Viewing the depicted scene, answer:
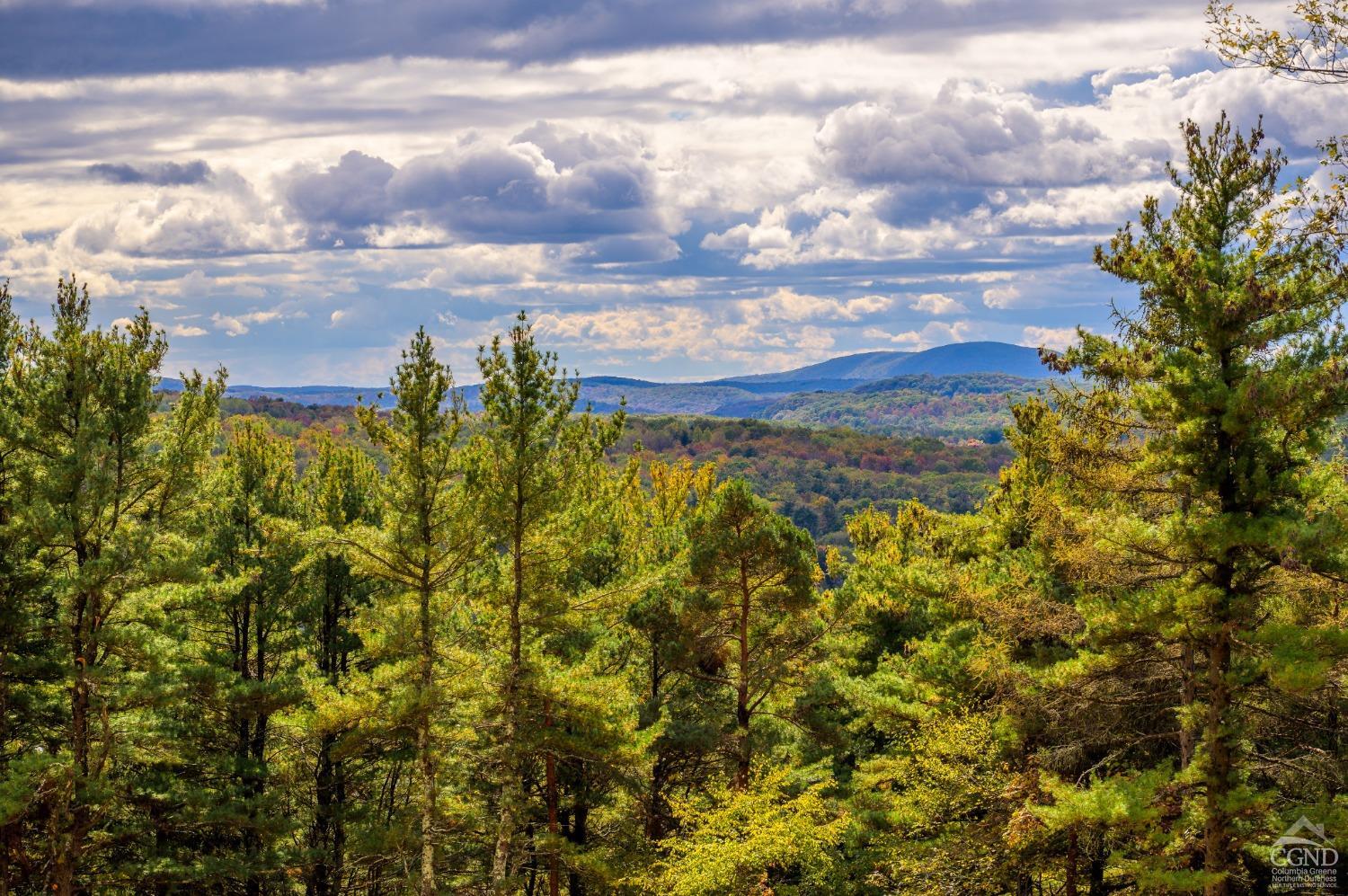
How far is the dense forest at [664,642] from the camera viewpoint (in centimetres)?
1291

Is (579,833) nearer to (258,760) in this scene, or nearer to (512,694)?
(512,694)

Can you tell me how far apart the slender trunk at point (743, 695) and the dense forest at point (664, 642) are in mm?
93

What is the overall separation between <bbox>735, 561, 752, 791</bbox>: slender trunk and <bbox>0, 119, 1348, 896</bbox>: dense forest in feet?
0.30

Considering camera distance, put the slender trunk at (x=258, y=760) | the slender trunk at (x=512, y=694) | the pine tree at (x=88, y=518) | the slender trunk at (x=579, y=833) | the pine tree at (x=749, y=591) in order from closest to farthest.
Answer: the pine tree at (x=88, y=518)
the slender trunk at (x=512, y=694)
the pine tree at (x=749, y=591)
the slender trunk at (x=258, y=760)
the slender trunk at (x=579, y=833)

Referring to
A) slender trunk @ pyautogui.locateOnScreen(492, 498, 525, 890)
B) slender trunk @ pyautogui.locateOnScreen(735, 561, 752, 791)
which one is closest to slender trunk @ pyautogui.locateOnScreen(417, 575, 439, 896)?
slender trunk @ pyautogui.locateOnScreen(492, 498, 525, 890)

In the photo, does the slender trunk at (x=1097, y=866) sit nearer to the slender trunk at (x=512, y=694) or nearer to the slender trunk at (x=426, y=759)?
the slender trunk at (x=512, y=694)

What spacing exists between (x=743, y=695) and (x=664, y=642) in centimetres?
204

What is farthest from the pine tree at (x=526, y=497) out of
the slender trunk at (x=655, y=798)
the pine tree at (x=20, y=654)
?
the pine tree at (x=20, y=654)

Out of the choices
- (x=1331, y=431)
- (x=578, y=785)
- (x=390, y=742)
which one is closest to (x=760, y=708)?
(x=578, y=785)

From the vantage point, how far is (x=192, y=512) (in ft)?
60.2

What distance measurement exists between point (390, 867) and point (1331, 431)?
19540mm

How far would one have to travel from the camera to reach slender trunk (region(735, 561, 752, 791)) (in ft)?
67.1

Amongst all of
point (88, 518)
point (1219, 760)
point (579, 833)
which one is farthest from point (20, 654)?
point (1219, 760)

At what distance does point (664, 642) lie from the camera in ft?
69.5
